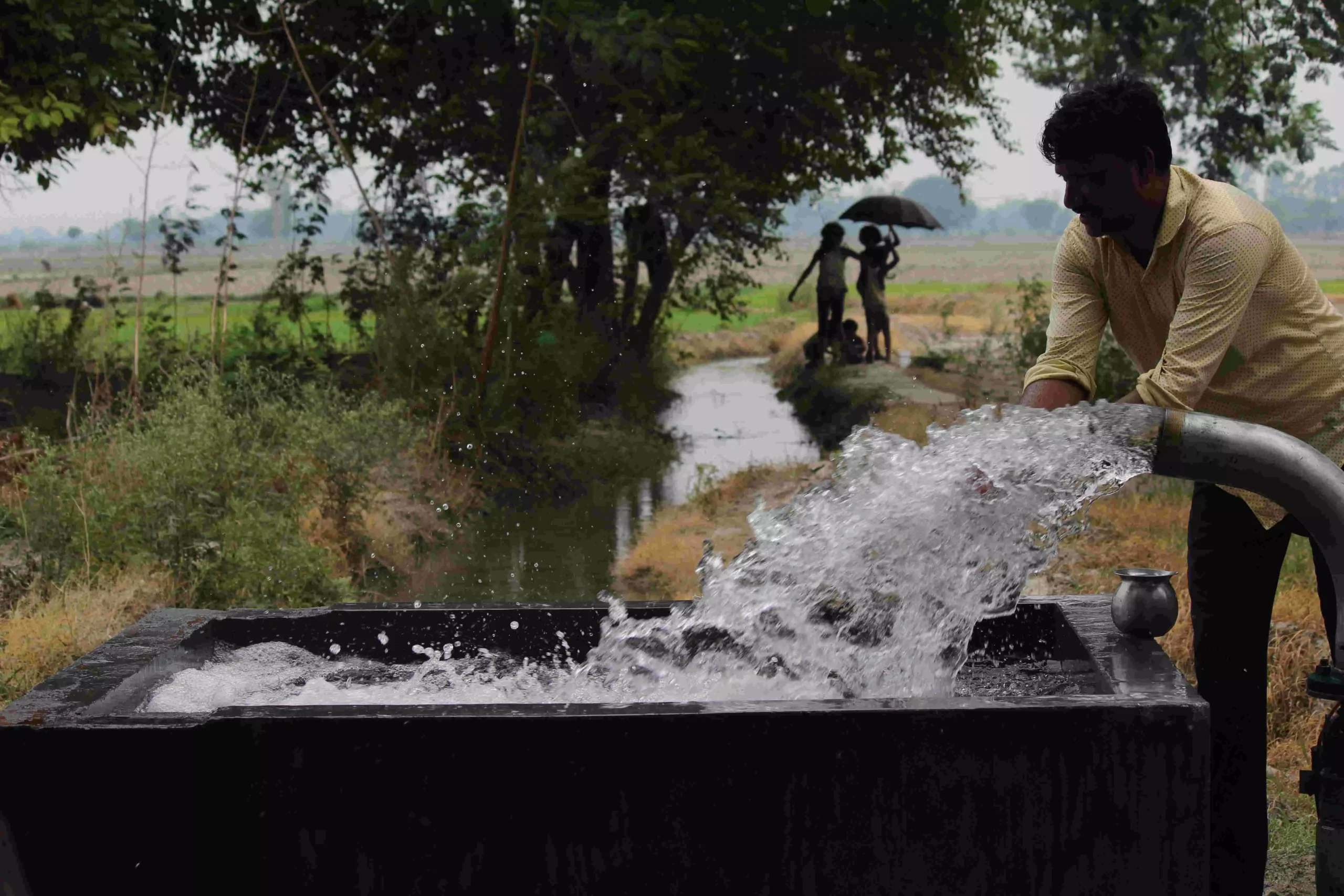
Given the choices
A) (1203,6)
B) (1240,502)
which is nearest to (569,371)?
(1203,6)

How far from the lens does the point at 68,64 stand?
7.81 meters

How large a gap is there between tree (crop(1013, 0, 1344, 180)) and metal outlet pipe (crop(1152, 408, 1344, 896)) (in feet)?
25.2

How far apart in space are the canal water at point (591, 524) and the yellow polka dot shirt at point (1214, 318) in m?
1.94

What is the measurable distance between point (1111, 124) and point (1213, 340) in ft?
1.34

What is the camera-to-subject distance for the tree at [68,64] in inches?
291

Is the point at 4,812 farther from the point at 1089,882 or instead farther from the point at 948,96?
the point at 948,96

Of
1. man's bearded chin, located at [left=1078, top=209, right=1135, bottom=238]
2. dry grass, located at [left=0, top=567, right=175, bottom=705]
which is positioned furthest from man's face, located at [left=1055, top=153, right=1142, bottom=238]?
dry grass, located at [left=0, top=567, right=175, bottom=705]

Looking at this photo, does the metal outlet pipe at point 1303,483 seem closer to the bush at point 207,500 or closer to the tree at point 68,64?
the bush at point 207,500

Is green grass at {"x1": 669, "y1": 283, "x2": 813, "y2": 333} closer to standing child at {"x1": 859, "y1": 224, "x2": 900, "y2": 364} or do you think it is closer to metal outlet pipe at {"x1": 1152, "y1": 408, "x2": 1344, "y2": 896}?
standing child at {"x1": 859, "y1": 224, "x2": 900, "y2": 364}

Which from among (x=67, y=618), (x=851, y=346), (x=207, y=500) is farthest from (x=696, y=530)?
(x=851, y=346)

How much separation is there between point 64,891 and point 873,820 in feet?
3.83

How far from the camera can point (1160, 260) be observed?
2633 mm

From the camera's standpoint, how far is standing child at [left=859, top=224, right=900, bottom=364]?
49.5 feet

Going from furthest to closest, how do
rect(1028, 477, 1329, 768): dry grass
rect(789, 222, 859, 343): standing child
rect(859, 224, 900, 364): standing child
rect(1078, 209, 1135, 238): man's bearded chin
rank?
rect(859, 224, 900, 364): standing child → rect(789, 222, 859, 343): standing child → rect(1028, 477, 1329, 768): dry grass → rect(1078, 209, 1135, 238): man's bearded chin
